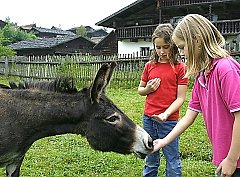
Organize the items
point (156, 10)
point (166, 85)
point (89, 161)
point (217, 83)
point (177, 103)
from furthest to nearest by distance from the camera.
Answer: point (156, 10) → point (89, 161) → point (166, 85) → point (177, 103) → point (217, 83)

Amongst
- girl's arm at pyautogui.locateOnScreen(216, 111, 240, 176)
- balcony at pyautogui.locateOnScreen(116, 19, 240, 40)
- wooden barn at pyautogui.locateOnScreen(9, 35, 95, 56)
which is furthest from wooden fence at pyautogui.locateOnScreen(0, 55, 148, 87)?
wooden barn at pyautogui.locateOnScreen(9, 35, 95, 56)

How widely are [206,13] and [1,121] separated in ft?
82.2

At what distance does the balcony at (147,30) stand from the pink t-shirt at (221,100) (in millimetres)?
20997

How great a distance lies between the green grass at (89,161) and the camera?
5365 millimetres

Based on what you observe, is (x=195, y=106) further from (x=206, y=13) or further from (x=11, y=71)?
(x=206, y=13)

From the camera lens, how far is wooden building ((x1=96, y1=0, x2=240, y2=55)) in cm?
2482

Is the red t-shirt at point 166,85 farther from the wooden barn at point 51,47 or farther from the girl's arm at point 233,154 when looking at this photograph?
the wooden barn at point 51,47

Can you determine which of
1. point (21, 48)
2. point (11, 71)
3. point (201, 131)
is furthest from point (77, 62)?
point (21, 48)

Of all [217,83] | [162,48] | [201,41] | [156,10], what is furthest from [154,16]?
[217,83]

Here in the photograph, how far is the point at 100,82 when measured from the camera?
3.28 meters

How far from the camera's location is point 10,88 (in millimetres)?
3598

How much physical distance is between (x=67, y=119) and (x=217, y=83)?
4.72 feet

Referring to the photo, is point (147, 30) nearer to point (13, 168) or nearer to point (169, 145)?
point (169, 145)

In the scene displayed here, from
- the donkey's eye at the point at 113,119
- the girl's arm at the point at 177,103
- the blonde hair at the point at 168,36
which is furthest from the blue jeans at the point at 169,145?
the donkey's eye at the point at 113,119
